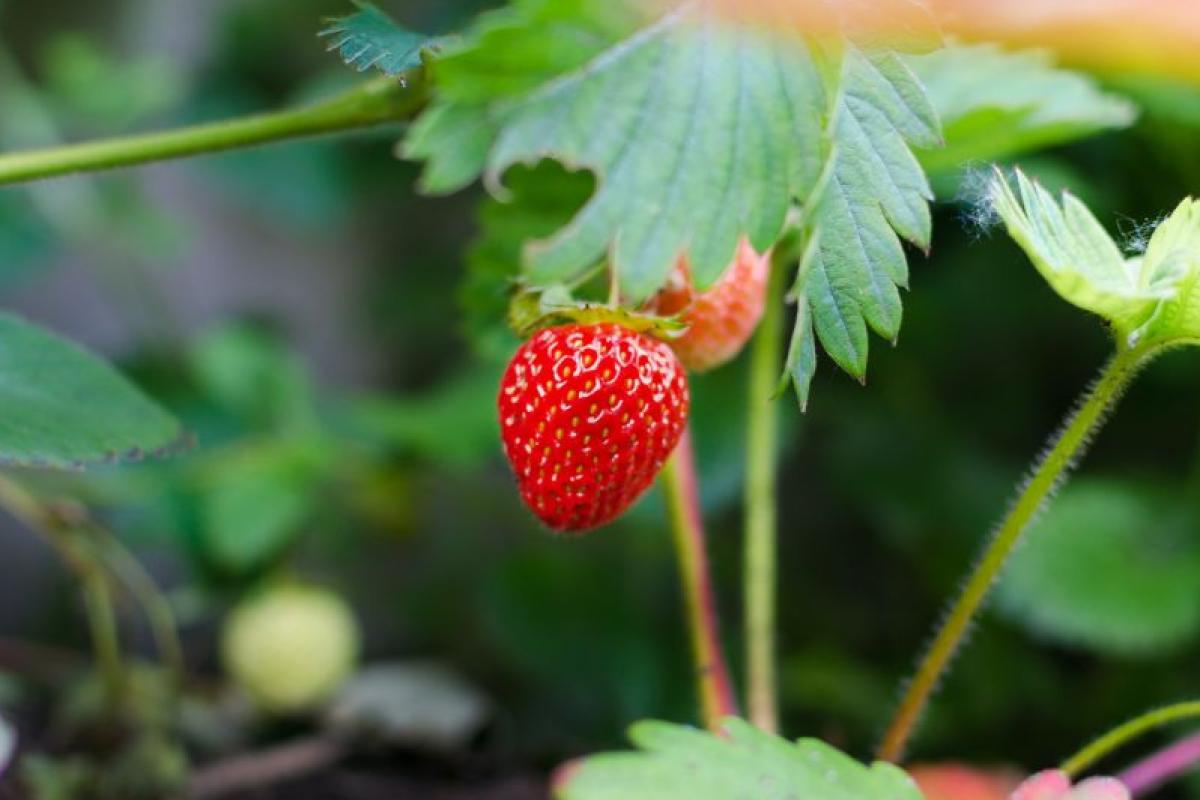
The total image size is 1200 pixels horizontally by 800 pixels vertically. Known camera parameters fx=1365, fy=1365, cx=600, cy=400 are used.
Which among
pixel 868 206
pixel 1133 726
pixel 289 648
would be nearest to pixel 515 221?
pixel 868 206

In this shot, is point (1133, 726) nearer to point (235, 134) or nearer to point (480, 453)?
point (235, 134)

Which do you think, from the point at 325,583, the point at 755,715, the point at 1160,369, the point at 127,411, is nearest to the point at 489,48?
the point at 127,411

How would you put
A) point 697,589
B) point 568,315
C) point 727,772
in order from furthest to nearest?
1. point 697,589
2. point 568,315
3. point 727,772

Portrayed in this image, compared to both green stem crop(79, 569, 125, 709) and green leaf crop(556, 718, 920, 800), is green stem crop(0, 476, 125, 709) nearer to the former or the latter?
green stem crop(79, 569, 125, 709)

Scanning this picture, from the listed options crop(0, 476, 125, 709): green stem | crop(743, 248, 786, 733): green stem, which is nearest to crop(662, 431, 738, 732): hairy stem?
crop(743, 248, 786, 733): green stem

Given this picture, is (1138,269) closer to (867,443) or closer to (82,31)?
(867,443)

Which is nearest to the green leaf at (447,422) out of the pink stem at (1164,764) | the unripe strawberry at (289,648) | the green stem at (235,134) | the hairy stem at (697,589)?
the unripe strawberry at (289,648)
